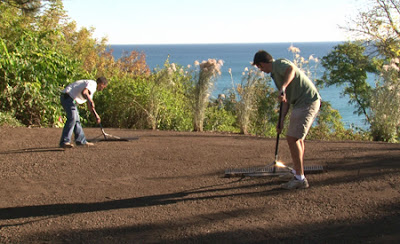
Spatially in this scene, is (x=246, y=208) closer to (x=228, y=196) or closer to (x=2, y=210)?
(x=228, y=196)

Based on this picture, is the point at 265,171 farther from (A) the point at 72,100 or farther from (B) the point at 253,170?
(A) the point at 72,100

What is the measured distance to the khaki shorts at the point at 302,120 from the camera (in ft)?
17.7

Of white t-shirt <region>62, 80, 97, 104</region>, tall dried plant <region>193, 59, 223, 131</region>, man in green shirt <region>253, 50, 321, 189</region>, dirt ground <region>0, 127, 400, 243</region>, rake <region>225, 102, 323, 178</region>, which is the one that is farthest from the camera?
tall dried plant <region>193, 59, 223, 131</region>

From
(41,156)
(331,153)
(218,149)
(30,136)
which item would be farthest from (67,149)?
(331,153)

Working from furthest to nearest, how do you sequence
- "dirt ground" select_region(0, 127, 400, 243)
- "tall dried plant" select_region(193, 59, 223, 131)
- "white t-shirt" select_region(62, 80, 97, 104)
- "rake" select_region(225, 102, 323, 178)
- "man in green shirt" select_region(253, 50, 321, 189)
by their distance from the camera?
1. "tall dried plant" select_region(193, 59, 223, 131)
2. "white t-shirt" select_region(62, 80, 97, 104)
3. "rake" select_region(225, 102, 323, 178)
4. "man in green shirt" select_region(253, 50, 321, 189)
5. "dirt ground" select_region(0, 127, 400, 243)

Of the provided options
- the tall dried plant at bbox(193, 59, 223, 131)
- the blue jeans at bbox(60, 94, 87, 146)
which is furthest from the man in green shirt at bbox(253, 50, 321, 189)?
the tall dried plant at bbox(193, 59, 223, 131)

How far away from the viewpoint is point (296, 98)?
5531 mm

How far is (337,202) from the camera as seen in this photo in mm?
5141

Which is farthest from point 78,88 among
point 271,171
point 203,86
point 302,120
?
point 302,120

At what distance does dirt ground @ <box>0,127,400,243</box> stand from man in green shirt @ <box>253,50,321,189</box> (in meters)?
0.41

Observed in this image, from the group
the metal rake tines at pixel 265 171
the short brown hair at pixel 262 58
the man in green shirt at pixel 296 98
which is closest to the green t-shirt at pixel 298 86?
the man in green shirt at pixel 296 98

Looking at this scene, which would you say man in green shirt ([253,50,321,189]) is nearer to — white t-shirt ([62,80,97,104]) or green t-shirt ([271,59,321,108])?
green t-shirt ([271,59,321,108])

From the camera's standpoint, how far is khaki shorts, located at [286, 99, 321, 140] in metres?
5.39

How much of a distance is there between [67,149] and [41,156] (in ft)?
1.85
